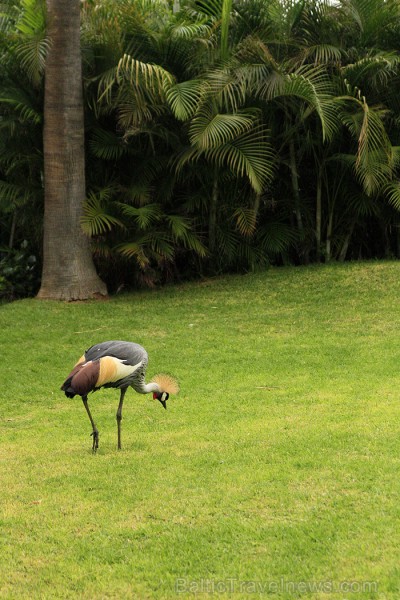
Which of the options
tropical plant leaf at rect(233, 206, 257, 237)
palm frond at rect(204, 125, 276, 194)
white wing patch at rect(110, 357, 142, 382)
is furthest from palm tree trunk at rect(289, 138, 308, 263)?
white wing patch at rect(110, 357, 142, 382)

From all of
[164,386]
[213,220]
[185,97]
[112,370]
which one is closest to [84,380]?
[112,370]

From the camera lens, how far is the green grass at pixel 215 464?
3.94 meters

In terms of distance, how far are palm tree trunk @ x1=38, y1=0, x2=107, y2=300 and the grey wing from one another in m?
6.60

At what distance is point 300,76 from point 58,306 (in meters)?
4.46

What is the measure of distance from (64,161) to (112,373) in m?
7.13

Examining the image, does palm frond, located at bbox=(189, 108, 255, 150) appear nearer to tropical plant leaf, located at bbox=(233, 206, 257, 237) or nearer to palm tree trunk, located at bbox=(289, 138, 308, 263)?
tropical plant leaf, located at bbox=(233, 206, 257, 237)

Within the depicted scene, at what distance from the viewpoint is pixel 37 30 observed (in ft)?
38.2

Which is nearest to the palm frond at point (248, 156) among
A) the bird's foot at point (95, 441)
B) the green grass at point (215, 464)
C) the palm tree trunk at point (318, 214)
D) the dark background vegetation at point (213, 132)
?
the dark background vegetation at point (213, 132)

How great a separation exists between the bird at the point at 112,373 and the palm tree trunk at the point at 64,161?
6532 millimetres

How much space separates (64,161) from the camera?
11.9m

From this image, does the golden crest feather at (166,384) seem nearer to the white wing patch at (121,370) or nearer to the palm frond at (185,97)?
the white wing patch at (121,370)

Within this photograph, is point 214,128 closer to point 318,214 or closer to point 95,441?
point 318,214

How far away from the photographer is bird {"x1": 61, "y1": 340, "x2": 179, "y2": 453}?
5.16 meters

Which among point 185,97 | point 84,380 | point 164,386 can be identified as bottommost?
point 164,386
